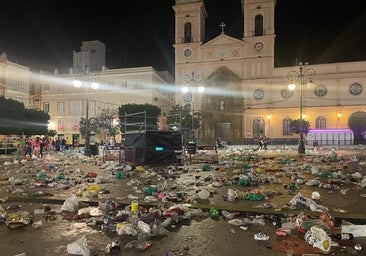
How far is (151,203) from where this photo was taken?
21.4ft

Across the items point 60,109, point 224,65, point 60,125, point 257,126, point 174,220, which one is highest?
point 224,65

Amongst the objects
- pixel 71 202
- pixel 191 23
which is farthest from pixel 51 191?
pixel 191 23

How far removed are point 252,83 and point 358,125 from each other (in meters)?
16.4

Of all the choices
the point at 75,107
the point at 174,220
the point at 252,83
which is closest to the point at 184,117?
the point at 252,83

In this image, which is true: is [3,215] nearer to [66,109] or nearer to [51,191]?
[51,191]

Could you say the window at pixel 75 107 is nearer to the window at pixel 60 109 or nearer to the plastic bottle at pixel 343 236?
the window at pixel 60 109

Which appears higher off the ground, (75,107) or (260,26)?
(260,26)

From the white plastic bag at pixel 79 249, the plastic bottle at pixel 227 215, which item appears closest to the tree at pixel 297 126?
the plastic bottle at pixel 227 215

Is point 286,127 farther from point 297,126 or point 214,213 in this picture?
point 214,213

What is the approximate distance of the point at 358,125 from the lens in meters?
44.2

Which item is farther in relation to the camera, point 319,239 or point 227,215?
point 227,215

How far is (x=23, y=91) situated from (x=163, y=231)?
56.4 m

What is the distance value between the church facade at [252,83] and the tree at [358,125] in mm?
2302

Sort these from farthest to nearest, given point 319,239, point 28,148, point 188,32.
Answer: point 188,32, point 28,148, point 319,239
